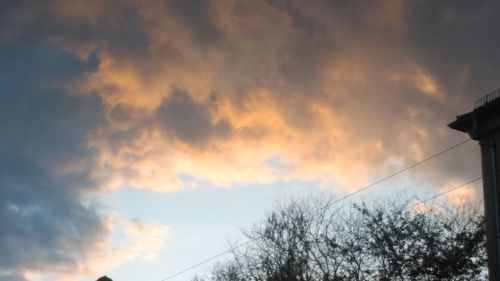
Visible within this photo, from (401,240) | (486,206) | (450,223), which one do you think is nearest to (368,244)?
(401,240)

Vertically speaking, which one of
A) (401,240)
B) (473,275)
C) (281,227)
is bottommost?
(473,275)

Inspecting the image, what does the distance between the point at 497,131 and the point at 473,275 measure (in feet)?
36.9

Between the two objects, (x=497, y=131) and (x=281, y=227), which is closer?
(x=497, y=131)

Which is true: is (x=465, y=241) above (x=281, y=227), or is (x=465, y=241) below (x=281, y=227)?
below

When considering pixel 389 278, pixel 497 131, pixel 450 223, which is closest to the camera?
pixel 497 131

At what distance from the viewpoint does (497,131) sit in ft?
65.9

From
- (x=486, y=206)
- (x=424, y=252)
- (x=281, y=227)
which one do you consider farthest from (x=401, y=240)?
(x=486, y=206)

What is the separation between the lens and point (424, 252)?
2888cm

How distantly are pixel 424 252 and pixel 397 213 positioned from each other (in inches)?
96.3

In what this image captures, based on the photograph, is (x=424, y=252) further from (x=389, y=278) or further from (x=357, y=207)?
(x=357, y=207)

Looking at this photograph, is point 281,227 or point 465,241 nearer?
point 465,241

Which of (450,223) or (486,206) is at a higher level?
(450,223)

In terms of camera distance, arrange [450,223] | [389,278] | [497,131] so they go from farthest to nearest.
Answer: [450,223], [389,278], [497,131]

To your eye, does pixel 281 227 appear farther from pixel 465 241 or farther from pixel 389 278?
pixel 465 241
